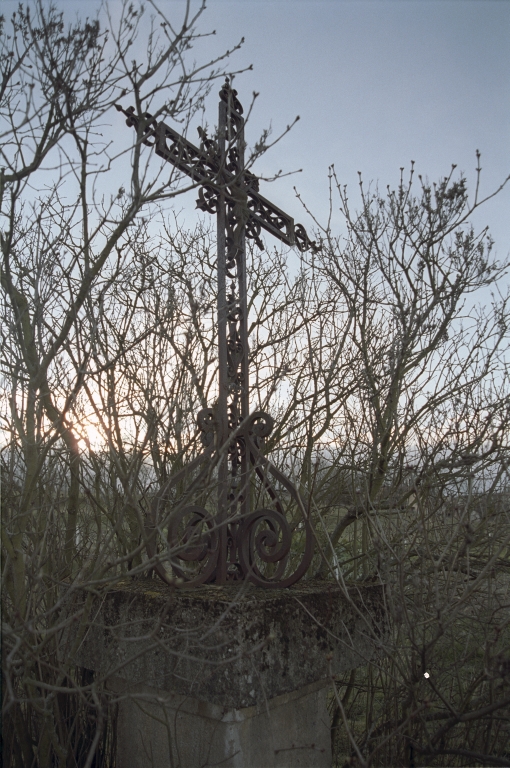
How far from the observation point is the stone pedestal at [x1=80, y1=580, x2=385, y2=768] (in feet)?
7.05

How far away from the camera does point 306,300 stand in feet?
16.2

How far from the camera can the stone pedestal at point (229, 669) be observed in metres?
2.15

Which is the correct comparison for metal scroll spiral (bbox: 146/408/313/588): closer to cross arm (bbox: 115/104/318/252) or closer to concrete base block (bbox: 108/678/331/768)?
concrete base block (bbox: 108/678/331/768)

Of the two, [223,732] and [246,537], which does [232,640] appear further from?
[246,537]

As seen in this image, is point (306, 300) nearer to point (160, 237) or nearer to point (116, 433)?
point (160, 237)

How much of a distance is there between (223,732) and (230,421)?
123 cm

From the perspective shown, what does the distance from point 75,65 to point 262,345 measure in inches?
111

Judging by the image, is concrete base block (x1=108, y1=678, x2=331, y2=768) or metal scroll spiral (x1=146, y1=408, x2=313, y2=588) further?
metal scroll spiral (x1=146, y1=408, x2=313, y2=588)

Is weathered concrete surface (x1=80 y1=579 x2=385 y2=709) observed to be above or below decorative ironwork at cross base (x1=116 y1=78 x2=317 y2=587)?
below

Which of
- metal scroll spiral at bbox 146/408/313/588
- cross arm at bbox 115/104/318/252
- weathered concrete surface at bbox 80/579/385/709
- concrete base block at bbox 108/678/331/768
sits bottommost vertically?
concrete base block at bbox 108/678/331/768

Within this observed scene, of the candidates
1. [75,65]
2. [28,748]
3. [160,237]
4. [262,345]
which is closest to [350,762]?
[28,748]

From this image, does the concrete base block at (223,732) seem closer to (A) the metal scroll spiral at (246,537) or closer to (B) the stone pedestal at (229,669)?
(B) the stone pedestal at (229,669)

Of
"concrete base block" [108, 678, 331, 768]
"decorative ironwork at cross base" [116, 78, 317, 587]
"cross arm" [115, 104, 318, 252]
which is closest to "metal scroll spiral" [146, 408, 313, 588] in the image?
"decorative ironwork at cross base" [116, 78, 317, 587]

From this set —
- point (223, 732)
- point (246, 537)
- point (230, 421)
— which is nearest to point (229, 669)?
point (223, 732)
